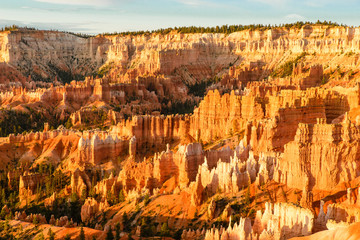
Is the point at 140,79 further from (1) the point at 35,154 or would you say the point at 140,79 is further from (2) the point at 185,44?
(1) the point at 35,154

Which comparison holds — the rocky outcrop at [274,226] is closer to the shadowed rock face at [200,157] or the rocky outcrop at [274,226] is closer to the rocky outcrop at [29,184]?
the shadowed rock face at [200,157]

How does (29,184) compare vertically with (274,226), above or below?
below

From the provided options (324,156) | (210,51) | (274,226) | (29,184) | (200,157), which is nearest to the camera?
(274,226)

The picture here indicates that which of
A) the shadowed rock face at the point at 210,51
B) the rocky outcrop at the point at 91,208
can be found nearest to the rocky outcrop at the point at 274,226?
the rocky outcrop at the point at 91,208

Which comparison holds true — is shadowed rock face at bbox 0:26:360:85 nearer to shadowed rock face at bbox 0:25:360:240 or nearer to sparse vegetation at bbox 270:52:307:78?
shadowed rock face at bbox 0:25:360:240

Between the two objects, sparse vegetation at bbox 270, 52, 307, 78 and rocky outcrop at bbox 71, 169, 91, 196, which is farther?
sparse vegetation at bbox 270, 52, 307, 78

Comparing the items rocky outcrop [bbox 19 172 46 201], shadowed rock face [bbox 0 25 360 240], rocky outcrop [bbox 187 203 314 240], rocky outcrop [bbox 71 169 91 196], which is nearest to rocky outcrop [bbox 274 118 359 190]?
shadowed rock face [bbox 0 25 360 240]

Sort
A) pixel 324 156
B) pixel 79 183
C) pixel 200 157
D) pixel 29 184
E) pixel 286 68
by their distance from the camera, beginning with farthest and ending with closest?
pixel 286 68, pixel 29 184, pixel 79 183, pixel 200 157, pixel 324 156

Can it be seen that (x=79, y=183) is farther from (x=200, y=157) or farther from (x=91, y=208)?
(x=200, y=157)

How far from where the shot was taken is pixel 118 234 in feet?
139

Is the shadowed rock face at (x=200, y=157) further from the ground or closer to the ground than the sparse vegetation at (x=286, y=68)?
closer to the ground

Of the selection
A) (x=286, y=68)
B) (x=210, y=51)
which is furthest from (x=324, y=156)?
(x=210, y=51)

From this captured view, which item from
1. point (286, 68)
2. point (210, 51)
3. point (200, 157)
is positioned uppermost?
point (210, 51)

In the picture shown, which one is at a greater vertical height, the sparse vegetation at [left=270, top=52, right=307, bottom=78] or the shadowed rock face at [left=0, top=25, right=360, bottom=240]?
the sparse vegetation at [left=270, top=52, right=307, bottom=78]
